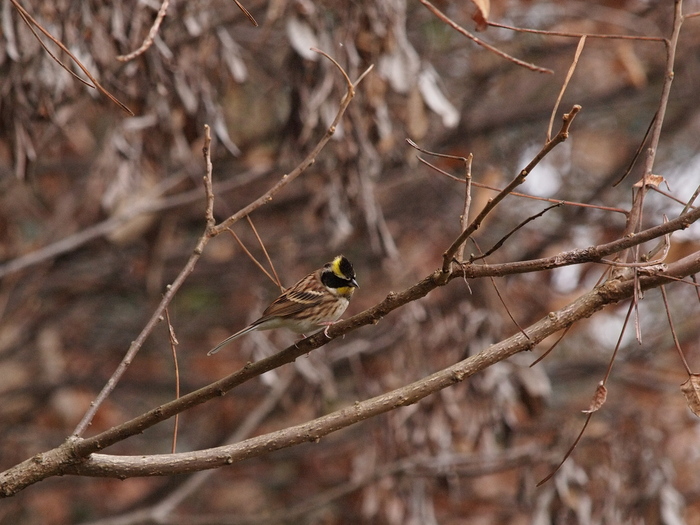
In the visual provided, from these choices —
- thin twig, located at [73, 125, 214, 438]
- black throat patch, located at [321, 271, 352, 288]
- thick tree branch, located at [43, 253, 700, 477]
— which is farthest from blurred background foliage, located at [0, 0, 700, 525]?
thick tree branch, located at [43, 253, 700, 477]

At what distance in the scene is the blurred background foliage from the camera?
14.3 ft

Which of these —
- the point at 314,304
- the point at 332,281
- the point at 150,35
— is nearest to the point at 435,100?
the point at 332,281

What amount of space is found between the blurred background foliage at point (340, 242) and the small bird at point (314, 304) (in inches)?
27.3

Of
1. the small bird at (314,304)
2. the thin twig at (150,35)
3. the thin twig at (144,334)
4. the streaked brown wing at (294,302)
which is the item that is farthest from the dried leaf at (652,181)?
the streaked brown wing at (294,302)

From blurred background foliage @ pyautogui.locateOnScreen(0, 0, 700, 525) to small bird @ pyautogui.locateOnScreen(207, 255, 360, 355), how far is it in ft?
2.27

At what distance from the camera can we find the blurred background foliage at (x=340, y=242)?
436 centimetres

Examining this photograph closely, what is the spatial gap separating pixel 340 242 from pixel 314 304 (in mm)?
1636

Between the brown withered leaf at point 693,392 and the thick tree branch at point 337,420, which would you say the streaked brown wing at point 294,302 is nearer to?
the thick tree branch at point 337,420

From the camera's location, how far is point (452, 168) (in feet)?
23.9

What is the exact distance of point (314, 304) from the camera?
4027 mm

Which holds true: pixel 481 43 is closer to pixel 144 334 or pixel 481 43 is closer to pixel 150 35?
pixel 150 35

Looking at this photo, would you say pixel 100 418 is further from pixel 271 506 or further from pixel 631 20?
pixel 631 20

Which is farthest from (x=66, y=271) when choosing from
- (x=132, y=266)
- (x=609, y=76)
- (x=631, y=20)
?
(x=609, y=76)

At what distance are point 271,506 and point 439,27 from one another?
5131mm
